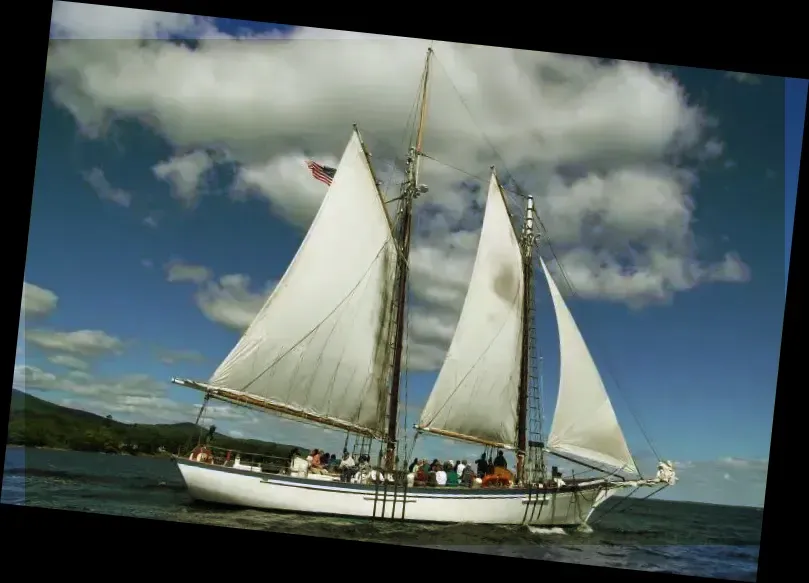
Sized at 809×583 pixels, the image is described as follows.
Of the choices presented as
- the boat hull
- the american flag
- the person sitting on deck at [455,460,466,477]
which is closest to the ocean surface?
the boat hull

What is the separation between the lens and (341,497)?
1024 centimetres

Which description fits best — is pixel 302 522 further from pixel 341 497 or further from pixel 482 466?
pixel 482 466

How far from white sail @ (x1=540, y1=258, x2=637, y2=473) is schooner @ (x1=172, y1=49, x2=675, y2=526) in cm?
2

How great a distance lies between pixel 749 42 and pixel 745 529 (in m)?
20.0

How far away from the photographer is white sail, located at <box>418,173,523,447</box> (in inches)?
437

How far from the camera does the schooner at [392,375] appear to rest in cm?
1030

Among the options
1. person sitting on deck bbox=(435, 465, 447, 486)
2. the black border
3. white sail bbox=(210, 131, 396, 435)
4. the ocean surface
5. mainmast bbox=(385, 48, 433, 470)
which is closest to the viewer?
the black border

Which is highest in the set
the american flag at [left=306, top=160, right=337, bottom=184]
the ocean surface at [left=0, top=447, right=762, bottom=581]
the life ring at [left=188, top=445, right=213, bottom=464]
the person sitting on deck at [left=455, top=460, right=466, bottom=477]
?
the american flag at [left=306, top=160, right=337, bottom=184]

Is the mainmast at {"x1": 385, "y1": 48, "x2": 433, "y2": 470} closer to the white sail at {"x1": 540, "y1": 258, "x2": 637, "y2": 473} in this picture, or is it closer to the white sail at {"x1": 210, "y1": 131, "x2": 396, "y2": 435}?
the white sail at {"x1": 210, "y1": 131, "x2": 396, "y2": 435}

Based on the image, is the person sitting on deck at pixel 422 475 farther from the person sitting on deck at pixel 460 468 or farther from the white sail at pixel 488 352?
the white sail at pixel 488 352

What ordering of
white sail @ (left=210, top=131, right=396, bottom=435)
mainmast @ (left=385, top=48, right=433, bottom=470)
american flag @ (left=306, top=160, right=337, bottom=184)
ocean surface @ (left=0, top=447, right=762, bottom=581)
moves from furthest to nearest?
mainmast @ (left=385, top=48, right=433, bottom=470) → white sail @ (left=210, top=131, right=396, bottom=435) → american flag @ (left=306, top=160, right=337, bottom=184) → ocean surface @ (left=0, top=447, right=762, bottom=581)

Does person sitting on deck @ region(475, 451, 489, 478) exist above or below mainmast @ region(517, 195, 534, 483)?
below

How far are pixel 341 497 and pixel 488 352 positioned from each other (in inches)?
115

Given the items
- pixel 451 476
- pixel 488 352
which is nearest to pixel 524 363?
pixel 488 352
